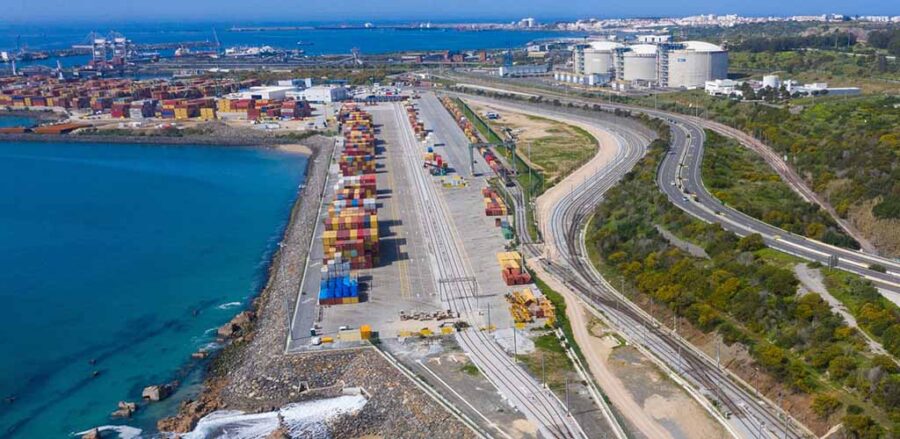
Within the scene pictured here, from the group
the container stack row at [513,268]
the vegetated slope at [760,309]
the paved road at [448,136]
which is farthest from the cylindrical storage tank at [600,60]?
the container stack row at [513,268]

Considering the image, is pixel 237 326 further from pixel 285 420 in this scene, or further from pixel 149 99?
pixel 149 99

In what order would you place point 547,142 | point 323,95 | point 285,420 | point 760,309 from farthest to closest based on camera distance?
point 323,95 < point 547,142 < point 760,309 < point 285,420

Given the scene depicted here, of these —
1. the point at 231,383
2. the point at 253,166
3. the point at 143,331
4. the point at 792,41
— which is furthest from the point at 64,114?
the point at 792,41

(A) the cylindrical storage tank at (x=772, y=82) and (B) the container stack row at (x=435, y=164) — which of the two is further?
(A) the cylindrical storage tank at (x=772, y=82)

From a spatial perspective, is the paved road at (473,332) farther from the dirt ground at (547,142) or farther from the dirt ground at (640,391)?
the dirt ground at (547,142)

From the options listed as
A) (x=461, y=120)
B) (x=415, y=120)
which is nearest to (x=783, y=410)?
(x=461, y=120)
